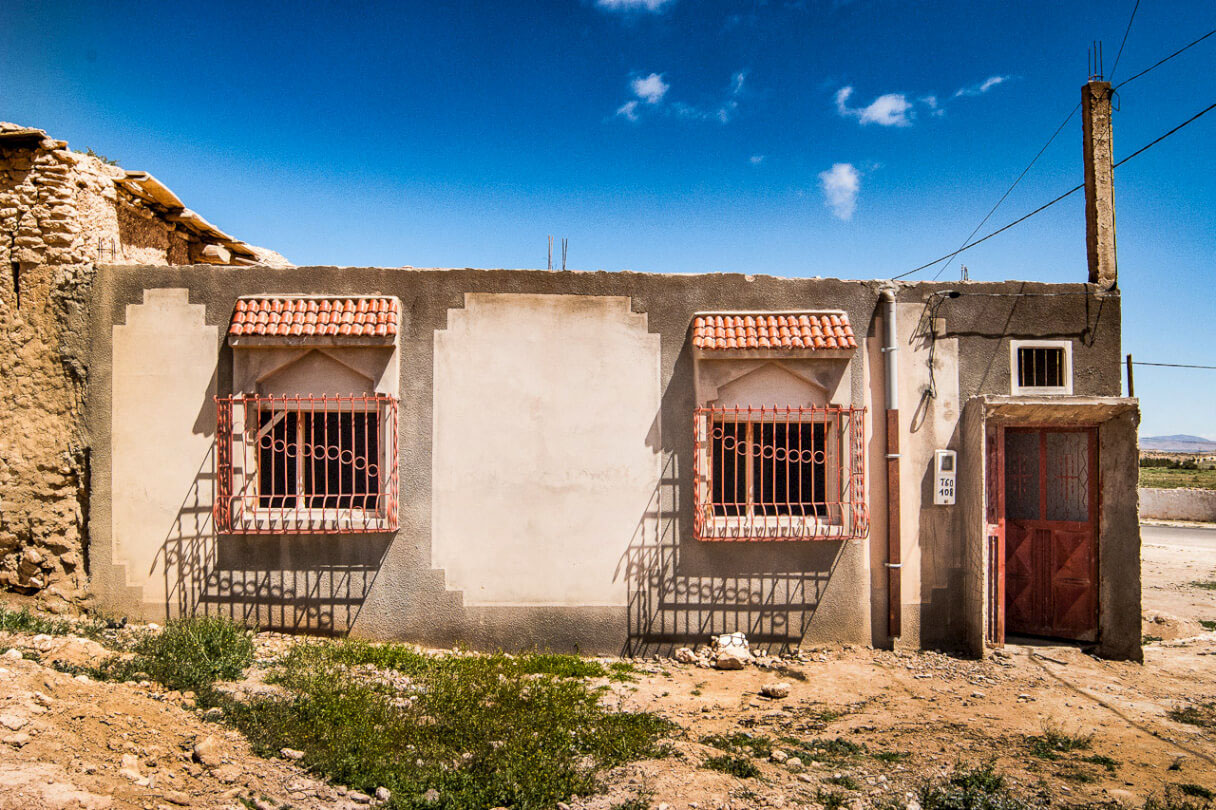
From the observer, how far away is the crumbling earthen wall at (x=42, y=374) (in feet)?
21.9

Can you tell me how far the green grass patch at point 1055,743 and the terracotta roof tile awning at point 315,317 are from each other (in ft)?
21.5

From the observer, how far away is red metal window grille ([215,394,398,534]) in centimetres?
661

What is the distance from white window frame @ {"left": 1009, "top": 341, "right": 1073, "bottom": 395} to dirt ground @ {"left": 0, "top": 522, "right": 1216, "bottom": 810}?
286cm

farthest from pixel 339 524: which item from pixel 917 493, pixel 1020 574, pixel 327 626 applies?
pixel 1020 574

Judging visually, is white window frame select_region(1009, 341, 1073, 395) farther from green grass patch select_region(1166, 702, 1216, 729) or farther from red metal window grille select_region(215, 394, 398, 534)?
red metal window grille select_region(215, 394, 398, 534)

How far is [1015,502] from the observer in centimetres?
805

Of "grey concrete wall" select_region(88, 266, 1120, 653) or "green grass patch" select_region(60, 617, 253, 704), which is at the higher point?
"grey concrete wall" select_region(88, 266, 1120, 653)

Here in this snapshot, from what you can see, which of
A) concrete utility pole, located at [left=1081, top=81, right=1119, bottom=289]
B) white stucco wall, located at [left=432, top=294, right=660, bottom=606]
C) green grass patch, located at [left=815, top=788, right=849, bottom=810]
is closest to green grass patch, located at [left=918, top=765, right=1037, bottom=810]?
green grass patch, located at [left=815, top=788, right=849, bottom=810]

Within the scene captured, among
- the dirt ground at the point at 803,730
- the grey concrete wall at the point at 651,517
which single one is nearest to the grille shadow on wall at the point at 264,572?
the grey concrete wall at the point at 651,517

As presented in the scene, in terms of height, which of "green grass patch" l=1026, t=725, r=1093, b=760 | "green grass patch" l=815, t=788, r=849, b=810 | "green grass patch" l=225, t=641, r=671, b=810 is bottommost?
"green grass patch" l=1026, t=725, r=1093, b=760

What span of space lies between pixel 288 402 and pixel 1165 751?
822 centimetres

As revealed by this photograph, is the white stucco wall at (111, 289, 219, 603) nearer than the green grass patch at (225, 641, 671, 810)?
No

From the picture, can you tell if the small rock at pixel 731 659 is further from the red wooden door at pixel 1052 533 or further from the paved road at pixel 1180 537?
the paved road at pixel 1180 537

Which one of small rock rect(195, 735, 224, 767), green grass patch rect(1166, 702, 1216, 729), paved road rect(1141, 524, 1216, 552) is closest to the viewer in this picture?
small rock rect(195, 735, 224, 767)
